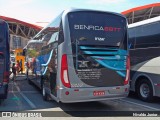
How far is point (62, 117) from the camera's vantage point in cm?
739

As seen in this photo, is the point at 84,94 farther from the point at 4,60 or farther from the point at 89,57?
the point at 4,60

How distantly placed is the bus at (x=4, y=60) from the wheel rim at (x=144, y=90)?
530cm

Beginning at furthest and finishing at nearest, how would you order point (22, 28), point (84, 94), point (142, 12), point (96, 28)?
point (22, 28)
point (142, 12)
point (96, 28)
point (84, 94)

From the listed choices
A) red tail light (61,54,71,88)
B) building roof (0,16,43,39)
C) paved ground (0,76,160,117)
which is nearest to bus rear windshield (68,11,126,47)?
red tail light (61,54,71,88)

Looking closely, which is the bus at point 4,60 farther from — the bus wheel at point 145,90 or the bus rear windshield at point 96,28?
the bus wheel at point 145,90

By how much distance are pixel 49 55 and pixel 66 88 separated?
2.17m

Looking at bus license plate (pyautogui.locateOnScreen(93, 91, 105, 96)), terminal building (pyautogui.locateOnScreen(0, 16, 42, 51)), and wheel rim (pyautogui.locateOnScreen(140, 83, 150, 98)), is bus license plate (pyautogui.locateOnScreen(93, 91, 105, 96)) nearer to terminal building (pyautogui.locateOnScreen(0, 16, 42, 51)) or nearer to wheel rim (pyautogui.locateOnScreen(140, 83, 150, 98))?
wheel rim (pyautogui.locateOnScreen(140, 83, 150, 98))

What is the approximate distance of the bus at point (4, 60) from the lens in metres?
8.76

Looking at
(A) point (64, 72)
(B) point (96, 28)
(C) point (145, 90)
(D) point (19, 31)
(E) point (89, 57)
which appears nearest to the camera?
(A) point (64, 72)

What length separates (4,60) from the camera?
29.0 ft

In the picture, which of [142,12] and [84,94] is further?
[142,12]

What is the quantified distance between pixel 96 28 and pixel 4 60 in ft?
11.2

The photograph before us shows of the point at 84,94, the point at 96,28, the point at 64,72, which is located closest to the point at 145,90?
the point at 84,94

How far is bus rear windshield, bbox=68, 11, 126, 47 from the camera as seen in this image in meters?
7.70
